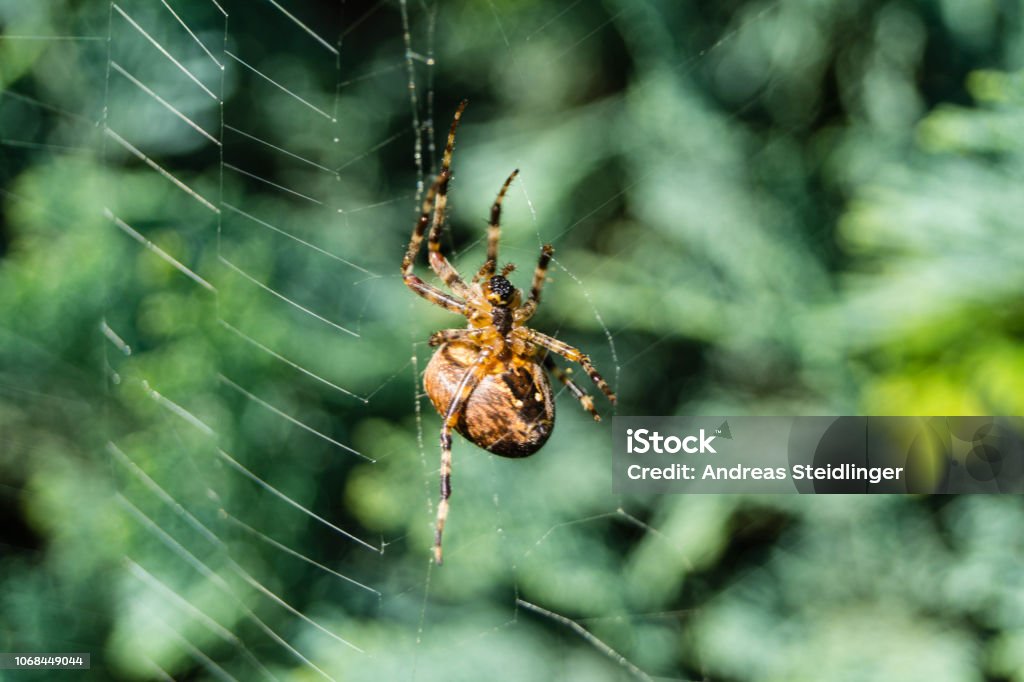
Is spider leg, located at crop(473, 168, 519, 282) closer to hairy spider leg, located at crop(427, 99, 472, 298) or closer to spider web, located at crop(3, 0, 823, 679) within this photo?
hairy spider leg, located at crop(427, 99, 472, 298)

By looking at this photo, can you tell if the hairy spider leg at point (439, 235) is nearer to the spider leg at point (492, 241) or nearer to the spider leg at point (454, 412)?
the spider leg at point (492, 241)

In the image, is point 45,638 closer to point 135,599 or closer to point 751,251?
point 135,599

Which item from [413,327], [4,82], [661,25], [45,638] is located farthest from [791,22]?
[45,638]

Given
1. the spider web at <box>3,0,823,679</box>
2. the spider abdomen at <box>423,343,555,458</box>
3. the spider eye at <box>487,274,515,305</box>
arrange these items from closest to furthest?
the spider abdomen at <box>423,343,555,458</box>, the spider eye at <box>487,274,515,305</box>, the spider web at <box>3,0,823,679</box>

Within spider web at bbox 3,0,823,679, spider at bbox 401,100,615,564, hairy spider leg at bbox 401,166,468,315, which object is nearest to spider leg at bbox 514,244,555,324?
spider at bbox 401,100,615,564

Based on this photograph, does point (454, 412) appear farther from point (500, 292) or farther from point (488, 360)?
point (500, 292)

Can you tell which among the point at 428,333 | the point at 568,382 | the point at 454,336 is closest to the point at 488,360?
the point at 454,336
